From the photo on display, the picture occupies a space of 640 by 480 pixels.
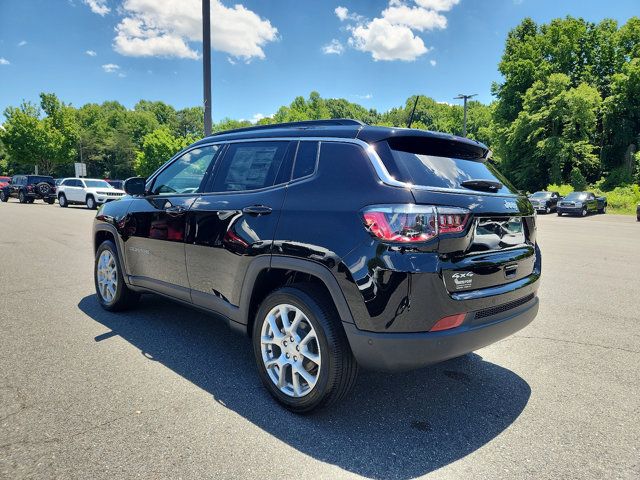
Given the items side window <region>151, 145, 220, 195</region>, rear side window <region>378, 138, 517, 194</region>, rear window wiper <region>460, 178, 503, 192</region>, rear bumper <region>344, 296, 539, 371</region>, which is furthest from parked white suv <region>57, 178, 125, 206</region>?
rear bumper <region>344, 296, 539, 371</region>

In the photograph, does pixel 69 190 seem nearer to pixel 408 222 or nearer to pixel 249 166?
pixel 249 166

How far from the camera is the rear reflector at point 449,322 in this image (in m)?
2.49

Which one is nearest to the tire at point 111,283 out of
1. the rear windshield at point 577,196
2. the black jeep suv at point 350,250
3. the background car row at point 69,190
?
the black jeep suv at point 350,250

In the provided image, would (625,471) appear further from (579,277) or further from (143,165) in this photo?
(143,165)

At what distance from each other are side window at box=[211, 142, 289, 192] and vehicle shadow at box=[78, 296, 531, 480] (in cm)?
144

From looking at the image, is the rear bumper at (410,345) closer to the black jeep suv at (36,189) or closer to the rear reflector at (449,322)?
the rear reflector at (449,322)

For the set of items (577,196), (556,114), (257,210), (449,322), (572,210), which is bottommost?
(572,210)

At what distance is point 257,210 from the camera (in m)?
3.11

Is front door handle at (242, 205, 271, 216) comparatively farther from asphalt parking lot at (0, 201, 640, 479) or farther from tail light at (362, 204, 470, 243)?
asphalt parking lot at (0, 201, 640, 479)

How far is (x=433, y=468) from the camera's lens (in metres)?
2.34

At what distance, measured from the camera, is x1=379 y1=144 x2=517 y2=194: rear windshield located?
8.72 feet

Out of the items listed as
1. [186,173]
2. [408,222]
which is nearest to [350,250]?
[408,222]

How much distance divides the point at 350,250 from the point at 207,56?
8086 millimetres

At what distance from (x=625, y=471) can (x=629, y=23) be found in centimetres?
5357
